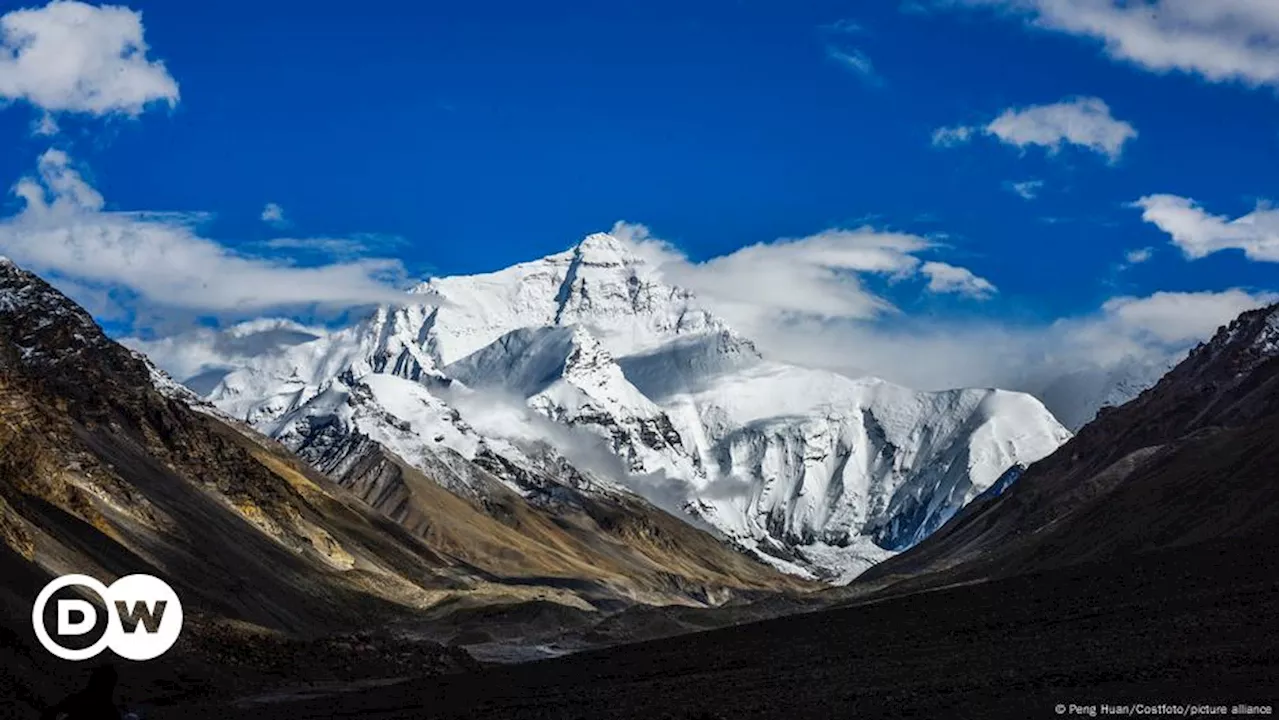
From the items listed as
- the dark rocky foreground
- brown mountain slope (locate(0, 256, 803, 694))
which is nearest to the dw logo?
brown mountain slope (locate(0, 256, 803, 694))

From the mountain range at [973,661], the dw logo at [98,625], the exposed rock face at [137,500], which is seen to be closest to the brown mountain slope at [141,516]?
the exposed rock face at [137,500]

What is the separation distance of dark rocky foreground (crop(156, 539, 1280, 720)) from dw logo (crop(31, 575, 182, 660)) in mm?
5283

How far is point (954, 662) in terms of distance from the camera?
185 feet

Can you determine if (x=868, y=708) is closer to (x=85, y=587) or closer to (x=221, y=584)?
(x=85, y=587)

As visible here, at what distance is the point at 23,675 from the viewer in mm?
52719

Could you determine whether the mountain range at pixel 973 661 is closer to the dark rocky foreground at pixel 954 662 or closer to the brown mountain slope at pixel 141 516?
the dark rocky foreground at pixel 954 662

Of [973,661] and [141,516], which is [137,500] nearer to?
[141,516]

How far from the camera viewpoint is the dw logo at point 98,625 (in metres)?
60.4

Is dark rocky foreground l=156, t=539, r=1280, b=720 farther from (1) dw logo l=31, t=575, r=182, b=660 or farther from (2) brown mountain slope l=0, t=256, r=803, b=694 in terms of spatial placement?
(2) brown mountain slope l=0, t=256, r=803, b=694

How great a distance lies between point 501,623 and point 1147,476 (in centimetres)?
6377

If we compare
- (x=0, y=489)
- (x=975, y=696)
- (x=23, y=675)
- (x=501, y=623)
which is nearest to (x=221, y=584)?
(x=0, y=489)

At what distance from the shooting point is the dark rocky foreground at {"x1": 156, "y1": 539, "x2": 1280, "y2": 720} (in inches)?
1783

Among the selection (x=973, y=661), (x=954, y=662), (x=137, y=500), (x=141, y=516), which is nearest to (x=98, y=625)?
(x=954, y=662)

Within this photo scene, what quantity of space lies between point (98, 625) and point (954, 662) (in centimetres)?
3733
